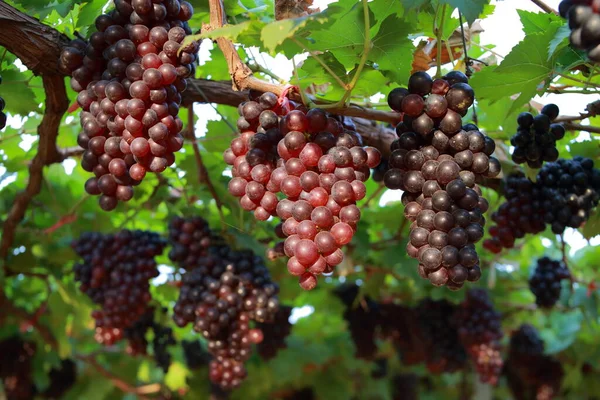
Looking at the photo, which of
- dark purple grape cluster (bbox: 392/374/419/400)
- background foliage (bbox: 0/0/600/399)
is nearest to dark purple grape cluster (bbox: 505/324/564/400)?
background foliage (bbox: 0/0/600/399)

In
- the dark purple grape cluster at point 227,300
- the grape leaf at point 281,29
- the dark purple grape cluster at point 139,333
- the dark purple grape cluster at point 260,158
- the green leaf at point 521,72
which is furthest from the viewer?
the dark purple grape cluster at point 139,333

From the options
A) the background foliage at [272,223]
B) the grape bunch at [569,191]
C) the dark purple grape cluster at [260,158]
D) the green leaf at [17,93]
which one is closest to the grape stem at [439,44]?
the background foliage at [272,223]

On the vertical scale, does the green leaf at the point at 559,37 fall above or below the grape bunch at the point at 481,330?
above

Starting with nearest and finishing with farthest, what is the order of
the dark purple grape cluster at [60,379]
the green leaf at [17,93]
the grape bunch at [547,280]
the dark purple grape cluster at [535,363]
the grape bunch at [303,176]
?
the grape bunch at [303,176]
the green leaf at [17,93]
the grape bunch at [547,280]
the dark purple grape cluster at [60,379]
the dark purple grape cluster at [535,363]

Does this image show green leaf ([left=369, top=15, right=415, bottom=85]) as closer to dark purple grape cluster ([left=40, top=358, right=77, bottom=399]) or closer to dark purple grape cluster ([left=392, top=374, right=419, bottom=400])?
dark purple grape cluster ([left=40, top=358, right=77, bottom=399])

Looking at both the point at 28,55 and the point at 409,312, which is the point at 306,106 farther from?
the point at 409,312

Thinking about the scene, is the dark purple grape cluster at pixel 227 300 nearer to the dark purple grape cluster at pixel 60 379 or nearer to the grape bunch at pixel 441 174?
the grape bunch at pixel 441 174

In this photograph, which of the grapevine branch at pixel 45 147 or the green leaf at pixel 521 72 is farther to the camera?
the grapevine branch at pixel 45 147
